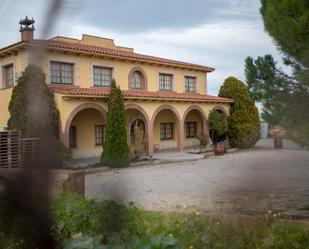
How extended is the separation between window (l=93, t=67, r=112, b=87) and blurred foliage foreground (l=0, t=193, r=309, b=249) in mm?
271

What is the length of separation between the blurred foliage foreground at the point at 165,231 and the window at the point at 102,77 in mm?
271

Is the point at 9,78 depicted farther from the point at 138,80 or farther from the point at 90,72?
the point at 138,80

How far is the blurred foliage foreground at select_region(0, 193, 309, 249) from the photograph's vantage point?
417mm

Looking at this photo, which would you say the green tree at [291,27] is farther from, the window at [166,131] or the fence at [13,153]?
the window at [166,131]

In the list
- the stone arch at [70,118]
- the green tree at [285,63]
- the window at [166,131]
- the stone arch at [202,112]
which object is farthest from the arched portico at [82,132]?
the window at [166,131]

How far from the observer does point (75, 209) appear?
1.63m

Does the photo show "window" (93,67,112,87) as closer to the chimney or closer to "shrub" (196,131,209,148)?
the chimney

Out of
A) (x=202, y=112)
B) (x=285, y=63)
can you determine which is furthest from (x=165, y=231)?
(x=202, y=112)

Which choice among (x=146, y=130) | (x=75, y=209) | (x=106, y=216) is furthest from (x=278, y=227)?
(x=146, y=130)

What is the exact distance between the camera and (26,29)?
0.36 meters

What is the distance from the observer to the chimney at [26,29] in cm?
33

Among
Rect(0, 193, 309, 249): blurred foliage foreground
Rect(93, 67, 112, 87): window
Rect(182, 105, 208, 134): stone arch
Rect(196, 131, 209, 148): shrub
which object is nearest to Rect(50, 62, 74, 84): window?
Rect(0, 193, 309, 249): blurred foliage foreground

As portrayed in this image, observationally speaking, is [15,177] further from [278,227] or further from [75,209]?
[278,227]

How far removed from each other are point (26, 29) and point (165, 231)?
211 centimetres
